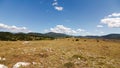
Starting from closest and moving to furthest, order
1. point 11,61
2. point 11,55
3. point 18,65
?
point 18,65 → point 11,61 → point 11,55

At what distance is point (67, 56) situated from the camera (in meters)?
23.6

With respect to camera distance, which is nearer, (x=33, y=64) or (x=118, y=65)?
(x=33, y=64)

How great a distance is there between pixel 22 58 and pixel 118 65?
1153 centimetres

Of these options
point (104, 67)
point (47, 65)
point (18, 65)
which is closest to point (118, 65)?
point (104, 67)

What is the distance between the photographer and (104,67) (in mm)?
19703

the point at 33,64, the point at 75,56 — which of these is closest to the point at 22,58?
the point at 33,64

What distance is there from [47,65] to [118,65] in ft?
27.6

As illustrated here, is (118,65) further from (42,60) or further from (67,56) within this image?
(42,60)

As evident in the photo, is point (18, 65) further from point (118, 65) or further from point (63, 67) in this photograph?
point (118, 65)

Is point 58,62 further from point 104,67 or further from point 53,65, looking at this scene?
point 104,67

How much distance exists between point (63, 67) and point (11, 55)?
7.93 metres

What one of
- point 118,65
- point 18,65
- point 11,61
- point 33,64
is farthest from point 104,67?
point 11,61

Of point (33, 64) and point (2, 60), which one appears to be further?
point (2, 60)

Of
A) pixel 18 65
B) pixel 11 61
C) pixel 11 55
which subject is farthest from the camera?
pixel 11 55
